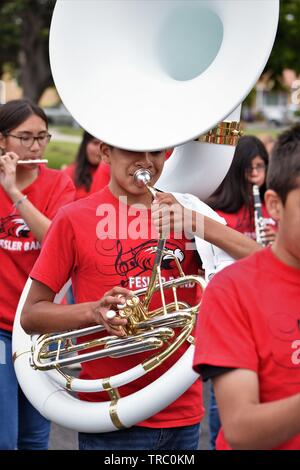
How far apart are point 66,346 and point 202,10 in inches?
42.3

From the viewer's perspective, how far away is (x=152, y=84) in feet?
8.33

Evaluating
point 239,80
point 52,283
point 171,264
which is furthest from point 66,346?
point 239,80

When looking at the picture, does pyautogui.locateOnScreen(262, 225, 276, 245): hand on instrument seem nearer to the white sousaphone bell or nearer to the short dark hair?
the white sousaphone bell

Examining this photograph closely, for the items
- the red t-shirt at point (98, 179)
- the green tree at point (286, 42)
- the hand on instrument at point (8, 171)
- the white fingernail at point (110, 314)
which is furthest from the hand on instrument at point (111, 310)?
the green tree at point (286, 42)

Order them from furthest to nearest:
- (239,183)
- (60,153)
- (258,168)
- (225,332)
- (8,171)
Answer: (60,153), (258,168), (239,183), (8,171), (225,332)

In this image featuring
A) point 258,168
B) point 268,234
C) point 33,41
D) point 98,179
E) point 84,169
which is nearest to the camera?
point 268,234

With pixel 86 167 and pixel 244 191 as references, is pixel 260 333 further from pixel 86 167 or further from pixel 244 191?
pixel 86 167

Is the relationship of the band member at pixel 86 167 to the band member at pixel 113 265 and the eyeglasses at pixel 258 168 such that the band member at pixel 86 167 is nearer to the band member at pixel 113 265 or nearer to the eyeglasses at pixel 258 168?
the eyeglasses at pixel 258 168

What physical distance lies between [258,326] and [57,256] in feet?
3.16

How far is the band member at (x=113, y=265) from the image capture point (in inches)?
102

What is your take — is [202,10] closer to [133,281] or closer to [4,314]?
[133,281]

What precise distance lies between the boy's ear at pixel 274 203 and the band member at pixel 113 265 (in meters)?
0.72

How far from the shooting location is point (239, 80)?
230 centimetres

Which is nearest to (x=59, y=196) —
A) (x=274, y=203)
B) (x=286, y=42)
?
(x=274, y=203)
